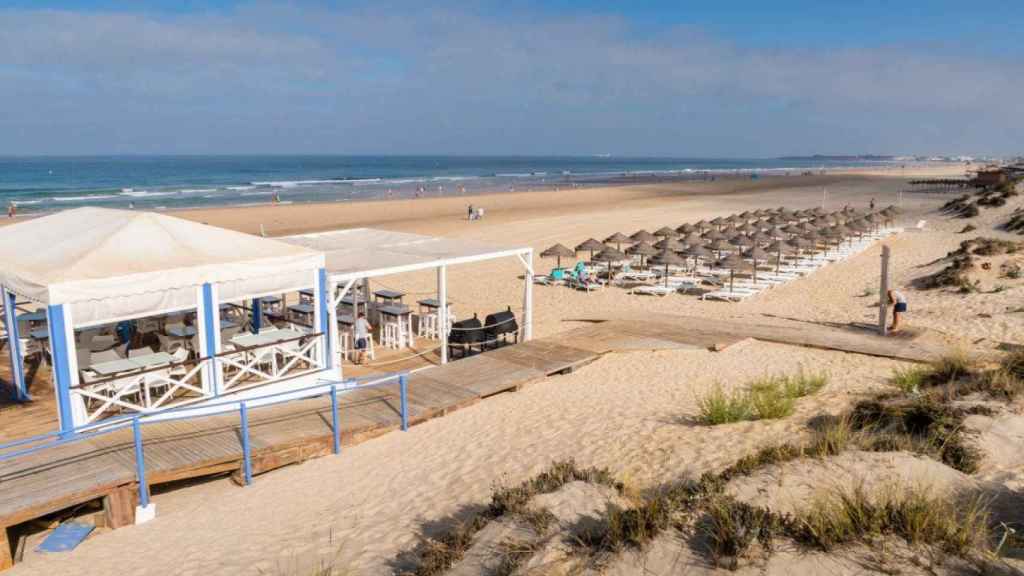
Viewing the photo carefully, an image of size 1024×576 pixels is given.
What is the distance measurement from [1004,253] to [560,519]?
19992 mm

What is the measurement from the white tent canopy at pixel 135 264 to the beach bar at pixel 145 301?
1cm

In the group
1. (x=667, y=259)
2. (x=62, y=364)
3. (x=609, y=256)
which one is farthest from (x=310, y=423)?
(x=667, y=259)

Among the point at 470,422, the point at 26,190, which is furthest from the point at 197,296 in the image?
the point at 26,190

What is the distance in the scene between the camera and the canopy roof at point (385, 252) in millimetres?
10328

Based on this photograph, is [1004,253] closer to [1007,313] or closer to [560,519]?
[1007,313]

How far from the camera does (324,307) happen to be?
386 inches

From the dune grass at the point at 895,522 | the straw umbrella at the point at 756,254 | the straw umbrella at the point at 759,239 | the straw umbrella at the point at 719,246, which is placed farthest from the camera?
the straw umbrella at the point at 759,239

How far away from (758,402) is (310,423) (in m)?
5.33

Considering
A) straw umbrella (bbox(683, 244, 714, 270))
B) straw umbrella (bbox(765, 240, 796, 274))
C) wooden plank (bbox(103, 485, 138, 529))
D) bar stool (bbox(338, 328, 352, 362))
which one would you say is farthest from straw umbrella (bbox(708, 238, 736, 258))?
wooden plank (bbox(103, 485, 138, 529))

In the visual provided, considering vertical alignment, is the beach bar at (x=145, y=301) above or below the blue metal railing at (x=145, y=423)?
above

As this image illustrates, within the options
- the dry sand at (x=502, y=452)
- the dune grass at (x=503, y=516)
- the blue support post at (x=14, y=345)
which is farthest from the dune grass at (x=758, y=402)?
the blue support post at (x=14, y=345)

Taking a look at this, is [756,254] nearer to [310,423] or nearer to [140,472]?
[310,423]

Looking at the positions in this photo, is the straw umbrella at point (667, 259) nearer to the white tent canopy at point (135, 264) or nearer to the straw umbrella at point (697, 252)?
the straw umbrella at point (697, 252)

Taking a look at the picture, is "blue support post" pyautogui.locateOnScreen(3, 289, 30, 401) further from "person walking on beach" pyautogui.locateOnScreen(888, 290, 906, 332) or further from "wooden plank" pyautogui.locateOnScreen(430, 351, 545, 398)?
"person walking on beach" pyautogui.locateOnScreen(888, 290, 906, 332)
